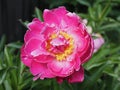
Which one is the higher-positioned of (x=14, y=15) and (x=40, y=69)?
(x=40, y=69)

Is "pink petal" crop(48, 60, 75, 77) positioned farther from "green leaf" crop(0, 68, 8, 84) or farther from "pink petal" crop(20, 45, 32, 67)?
"green leaf" crop(0, 68, 8, 84)

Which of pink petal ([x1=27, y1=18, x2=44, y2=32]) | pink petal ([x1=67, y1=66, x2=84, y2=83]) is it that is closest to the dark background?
pink petal ([x1=27, y1=18, x2=44, y2=32])

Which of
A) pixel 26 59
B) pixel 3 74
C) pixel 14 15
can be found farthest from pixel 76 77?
pixel 14 15

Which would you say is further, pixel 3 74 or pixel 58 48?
pixel 3 74

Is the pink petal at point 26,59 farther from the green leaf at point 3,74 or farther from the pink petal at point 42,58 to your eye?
the green leaf at point 3,74

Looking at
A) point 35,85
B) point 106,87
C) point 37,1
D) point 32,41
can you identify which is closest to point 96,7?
point 37,1

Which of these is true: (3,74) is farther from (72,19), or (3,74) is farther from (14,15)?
(14,15)
